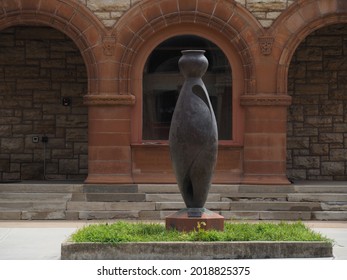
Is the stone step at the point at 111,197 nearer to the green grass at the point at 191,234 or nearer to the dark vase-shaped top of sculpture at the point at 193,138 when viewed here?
the green grass at the point at 191,234

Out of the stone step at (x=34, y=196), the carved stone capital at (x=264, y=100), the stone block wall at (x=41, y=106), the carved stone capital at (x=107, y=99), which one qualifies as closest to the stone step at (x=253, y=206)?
the stone step at (x=34, y=196)

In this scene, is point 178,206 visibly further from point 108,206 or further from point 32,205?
→ point 32,205

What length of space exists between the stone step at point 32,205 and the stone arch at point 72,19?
259cm

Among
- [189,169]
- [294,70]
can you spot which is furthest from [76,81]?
[189,169]

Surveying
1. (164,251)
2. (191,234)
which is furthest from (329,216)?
(164,251)

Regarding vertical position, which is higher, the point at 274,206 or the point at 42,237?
the point at 274,206

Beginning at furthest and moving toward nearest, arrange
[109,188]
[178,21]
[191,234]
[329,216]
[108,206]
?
[178,21] < [109,188] < [108,206] < [329,216] < [191,234]

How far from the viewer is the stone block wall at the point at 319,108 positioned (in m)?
21.9

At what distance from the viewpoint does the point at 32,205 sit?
18453mm

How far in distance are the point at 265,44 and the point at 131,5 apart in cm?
294

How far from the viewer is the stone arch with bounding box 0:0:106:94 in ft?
63.3

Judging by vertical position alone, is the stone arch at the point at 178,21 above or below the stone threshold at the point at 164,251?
above
